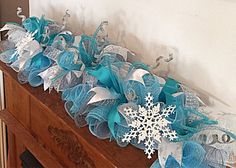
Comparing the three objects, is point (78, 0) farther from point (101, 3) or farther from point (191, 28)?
point (191, 28)

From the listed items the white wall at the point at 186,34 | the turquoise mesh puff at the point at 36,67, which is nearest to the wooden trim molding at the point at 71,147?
the turquoise mesh puff at the point at 36,67

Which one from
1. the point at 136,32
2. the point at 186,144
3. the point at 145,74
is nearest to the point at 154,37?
the point at 136,32

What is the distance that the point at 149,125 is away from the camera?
2.34 ft

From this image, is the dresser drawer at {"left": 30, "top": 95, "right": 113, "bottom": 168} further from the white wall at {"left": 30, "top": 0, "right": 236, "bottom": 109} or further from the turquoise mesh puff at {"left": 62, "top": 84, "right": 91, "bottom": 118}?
the white wall at {"left": 30, "top": 0, "right": 236, "bottom": 109}

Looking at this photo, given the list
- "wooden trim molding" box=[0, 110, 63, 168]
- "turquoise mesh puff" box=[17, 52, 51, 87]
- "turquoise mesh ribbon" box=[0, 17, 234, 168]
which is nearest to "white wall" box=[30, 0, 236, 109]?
"turquoise mesh ribbon" box=[0, 17, 234, 168]

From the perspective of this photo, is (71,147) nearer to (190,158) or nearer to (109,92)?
(109,92)

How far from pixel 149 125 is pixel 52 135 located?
0.35 m

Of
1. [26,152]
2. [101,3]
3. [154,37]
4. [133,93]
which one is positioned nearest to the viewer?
[133,93]

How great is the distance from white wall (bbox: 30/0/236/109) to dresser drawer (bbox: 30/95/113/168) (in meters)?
0.30

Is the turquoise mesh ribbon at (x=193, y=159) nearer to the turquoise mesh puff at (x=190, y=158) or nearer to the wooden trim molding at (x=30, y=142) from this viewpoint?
the turquoise mesh puff at (x=190, y=158)

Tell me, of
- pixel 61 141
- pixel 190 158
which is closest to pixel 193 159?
pixel 190 158

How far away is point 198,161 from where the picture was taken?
0.66 m

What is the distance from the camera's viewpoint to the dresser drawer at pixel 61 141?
2.66 feet

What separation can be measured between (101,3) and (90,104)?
0.39 meters
